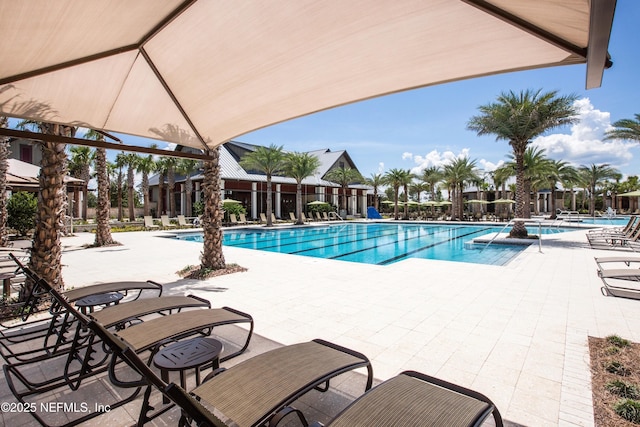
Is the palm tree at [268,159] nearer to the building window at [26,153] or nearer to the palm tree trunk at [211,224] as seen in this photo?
the palm tree trunk at [211,224]

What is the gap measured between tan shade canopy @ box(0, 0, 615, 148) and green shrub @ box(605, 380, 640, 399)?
2638 millimetres

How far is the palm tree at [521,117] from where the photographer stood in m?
14.9

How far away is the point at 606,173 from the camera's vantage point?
132 ft

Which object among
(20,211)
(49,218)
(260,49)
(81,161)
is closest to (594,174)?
(260,49)

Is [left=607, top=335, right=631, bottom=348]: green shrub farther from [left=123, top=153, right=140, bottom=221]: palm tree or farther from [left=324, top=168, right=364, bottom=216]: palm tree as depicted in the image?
[left=123, top=153, right=140, bottom=221]: palm tree

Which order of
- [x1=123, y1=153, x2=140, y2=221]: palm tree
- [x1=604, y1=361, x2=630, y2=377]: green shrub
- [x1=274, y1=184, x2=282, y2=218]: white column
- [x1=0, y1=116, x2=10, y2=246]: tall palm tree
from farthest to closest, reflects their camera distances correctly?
[x1=274, y1=184, x2=282, y2=218]: white column < [x1=123, y1=153, x2=140, y2=221]: palm tree < [x1=0, y1=116, x2=10, y2=246]: tall palm tree < [x1=604, y1=361, x2=630, y2=377]: green shrub

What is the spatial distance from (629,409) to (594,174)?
2010 inches

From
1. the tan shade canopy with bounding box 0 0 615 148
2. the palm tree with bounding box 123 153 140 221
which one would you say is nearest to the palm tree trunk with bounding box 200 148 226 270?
the tan shade canopy with bounding box 0 0 615 148

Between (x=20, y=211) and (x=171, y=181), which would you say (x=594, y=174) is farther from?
(x=20, y=211)

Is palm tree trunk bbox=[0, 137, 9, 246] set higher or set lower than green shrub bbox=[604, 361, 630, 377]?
higher

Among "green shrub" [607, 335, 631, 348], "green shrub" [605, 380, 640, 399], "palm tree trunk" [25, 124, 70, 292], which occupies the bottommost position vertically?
"green shrub" [605, 380, 640, 399]

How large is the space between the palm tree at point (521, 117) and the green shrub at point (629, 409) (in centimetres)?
1495

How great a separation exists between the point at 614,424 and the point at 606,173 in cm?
5151

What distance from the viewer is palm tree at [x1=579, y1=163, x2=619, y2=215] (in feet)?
133
